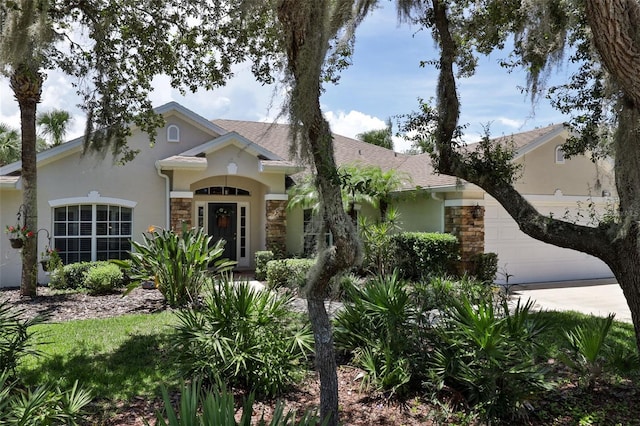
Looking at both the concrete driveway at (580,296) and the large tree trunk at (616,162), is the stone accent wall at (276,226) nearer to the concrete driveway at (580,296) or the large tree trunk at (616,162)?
the concrete driveway at (580,296)

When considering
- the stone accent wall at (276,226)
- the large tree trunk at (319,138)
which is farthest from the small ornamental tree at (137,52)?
the stone accent wall at (276,226)

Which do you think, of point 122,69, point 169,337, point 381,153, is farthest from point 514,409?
point 381,153

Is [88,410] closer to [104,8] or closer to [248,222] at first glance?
[104,8]

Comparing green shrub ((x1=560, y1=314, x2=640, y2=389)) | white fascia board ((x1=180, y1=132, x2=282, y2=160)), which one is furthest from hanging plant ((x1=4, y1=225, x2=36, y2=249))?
green shrub ((x1=560, y1=314, x2=640, y2=389))

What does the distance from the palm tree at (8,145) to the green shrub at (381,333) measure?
20.5 m

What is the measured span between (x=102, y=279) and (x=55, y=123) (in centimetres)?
1362

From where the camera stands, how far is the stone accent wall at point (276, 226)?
13.4 meters

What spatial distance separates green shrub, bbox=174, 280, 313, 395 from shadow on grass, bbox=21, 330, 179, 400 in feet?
1.71

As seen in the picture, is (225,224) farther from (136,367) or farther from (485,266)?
(136,367)

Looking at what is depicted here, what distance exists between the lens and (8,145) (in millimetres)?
20859

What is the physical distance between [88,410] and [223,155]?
9492mm

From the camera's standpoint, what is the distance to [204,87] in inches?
284

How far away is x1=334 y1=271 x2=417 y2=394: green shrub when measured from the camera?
5.11 meters

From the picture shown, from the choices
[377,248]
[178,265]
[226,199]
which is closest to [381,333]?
[178,265]
